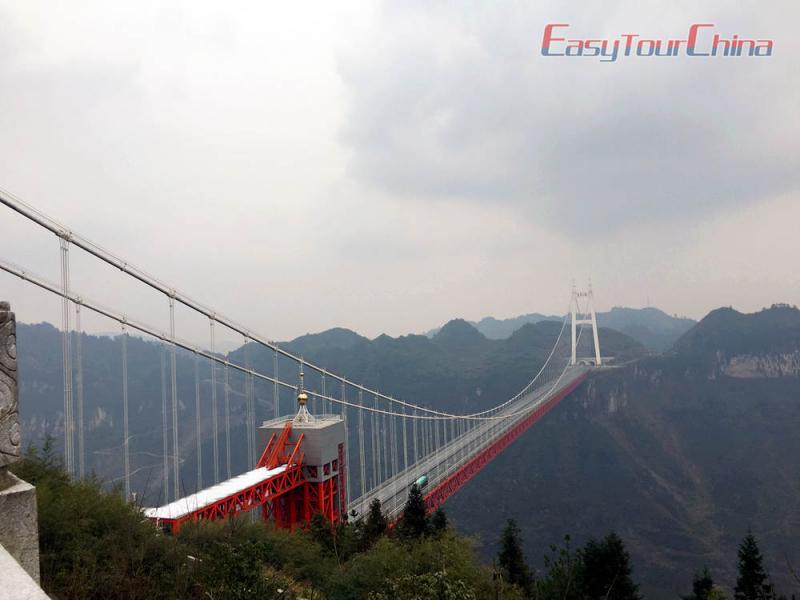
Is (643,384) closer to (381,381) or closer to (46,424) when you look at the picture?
(381,381)

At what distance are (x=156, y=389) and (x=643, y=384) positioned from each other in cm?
9297

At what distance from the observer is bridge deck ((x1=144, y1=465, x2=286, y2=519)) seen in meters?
11.0

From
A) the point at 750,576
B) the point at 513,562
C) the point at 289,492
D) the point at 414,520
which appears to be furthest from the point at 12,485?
the point at 750,576

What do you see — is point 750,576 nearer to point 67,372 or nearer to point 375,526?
point 375,526

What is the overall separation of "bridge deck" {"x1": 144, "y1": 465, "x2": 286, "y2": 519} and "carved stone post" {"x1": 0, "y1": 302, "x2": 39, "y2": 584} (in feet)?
20.9

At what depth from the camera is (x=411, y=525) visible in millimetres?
17875

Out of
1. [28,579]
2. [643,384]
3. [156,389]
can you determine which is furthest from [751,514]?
[156,389]

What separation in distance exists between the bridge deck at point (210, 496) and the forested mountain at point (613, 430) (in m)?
28.1

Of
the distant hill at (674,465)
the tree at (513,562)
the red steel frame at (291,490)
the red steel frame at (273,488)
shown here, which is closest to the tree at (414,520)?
the red steel frame at (291,490)

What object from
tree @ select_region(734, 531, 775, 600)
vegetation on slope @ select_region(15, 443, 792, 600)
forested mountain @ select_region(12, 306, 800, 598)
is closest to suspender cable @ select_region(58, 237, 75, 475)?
vegetation on slope @ select_region(15, 443, 792, 600)

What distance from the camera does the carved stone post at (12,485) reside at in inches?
138

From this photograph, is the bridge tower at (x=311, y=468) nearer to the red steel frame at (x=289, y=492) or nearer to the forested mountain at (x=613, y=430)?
the red steel frame at (x=289, y=492)

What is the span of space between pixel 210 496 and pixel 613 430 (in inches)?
3249

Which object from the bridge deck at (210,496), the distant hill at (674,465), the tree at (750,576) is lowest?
the distant hill at (674,465)
